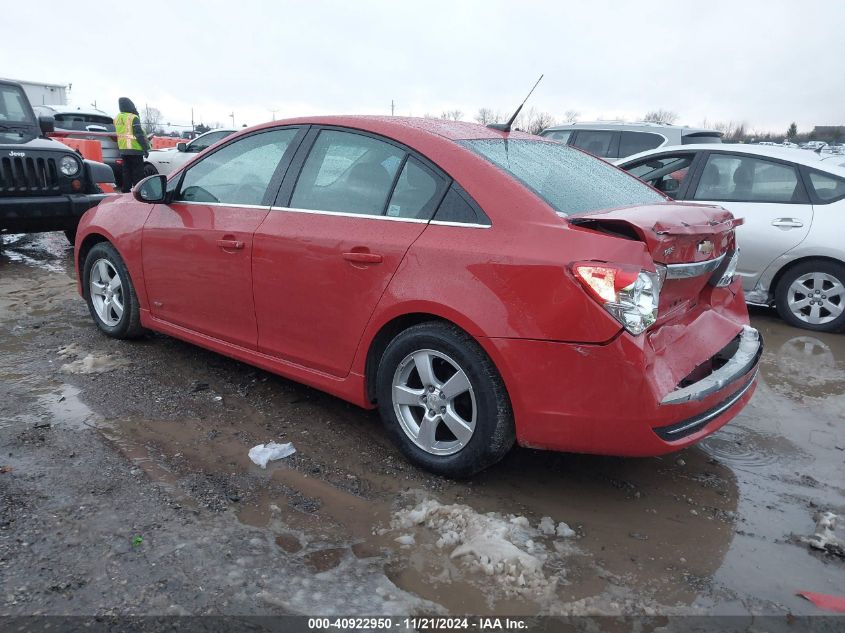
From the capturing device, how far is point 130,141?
39.7 ft

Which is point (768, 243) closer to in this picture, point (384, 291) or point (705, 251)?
point (705, 251)

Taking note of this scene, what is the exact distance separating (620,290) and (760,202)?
4154 mm

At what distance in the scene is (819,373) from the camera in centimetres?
470

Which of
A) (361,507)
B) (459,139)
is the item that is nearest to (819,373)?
(459,139)

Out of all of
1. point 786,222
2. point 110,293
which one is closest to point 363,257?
point 110,293

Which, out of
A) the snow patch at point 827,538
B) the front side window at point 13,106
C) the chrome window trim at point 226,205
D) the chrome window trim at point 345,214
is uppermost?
the front side window at point 13,106

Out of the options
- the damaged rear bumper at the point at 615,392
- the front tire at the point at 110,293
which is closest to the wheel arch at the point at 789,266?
the damaged rear bumper at the point at 615,392

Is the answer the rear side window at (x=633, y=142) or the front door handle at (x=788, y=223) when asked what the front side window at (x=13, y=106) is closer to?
the rear side window at (x=633, y=142)

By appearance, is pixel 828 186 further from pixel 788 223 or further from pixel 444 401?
pixel 444 401

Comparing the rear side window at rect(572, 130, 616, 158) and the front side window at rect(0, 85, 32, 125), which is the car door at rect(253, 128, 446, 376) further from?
the rear side window at rect(572, 130, 616, 158)

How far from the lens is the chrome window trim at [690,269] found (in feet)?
8.96

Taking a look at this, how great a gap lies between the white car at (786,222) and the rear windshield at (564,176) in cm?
265

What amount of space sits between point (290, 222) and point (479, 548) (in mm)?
1911

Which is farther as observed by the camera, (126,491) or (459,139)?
(459,139)
